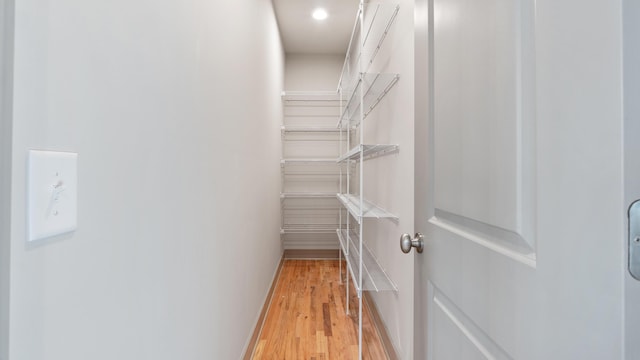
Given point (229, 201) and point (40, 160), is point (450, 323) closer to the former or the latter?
point (40, 160)

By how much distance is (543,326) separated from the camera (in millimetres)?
452

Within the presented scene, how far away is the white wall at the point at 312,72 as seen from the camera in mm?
4059

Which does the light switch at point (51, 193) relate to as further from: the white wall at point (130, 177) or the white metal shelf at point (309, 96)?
the white metal shelf at point (309, 96)

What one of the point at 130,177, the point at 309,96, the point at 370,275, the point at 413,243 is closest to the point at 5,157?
the point at 130,177

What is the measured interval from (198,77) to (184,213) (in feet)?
1.51

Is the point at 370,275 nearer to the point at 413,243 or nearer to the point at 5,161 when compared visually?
the point at 413,243

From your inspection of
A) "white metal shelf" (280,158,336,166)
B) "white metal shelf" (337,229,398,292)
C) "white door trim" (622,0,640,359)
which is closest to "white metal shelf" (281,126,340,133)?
"white metal shelf" (280,158,336,166)

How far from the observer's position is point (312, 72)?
407cm

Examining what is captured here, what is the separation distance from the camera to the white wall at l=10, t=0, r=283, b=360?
1.42 ft

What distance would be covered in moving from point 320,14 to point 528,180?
3.09 m

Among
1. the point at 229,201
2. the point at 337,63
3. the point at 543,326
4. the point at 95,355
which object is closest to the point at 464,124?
the point at 543,326

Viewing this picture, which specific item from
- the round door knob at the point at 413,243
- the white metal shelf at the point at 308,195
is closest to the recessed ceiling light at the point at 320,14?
the white metal shelf at the point at 308,195

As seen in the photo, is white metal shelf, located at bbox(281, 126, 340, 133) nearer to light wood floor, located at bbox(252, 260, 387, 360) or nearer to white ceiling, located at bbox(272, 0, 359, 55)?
white ceiling, located at bbox(272, 0, 359, 55)

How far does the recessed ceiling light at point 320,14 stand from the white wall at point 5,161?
3019 mm
